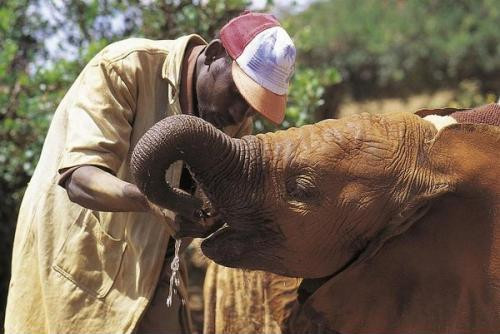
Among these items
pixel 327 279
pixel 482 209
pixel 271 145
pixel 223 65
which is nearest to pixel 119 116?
pixel 223 65

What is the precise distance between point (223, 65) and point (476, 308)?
103 cm

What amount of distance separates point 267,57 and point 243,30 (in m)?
0.12

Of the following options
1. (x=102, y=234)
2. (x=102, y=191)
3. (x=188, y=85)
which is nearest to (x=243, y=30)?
(x=188, y=85)

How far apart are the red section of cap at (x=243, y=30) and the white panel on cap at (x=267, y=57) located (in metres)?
0.02

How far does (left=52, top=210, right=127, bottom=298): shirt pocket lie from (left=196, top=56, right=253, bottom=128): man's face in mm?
496

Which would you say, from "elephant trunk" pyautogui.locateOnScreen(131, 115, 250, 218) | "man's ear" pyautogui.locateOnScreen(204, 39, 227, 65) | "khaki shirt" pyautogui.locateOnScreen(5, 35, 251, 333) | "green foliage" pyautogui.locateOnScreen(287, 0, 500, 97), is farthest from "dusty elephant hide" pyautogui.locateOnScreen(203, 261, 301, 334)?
"green foliage" pyautogui.locateOnScreen(287, 0, 500, 97)

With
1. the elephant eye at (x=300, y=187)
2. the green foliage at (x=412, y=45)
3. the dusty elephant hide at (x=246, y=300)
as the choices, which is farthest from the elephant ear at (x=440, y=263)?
the green foliage at (x=412, y=45)

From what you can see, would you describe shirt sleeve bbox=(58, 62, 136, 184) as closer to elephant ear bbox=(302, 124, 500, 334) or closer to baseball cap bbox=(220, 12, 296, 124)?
baseball cap bbox=(220, 12, 296, 124)

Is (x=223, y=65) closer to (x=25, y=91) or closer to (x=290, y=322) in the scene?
(x=290, y=322)

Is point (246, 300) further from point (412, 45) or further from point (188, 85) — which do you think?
point (412, 45)

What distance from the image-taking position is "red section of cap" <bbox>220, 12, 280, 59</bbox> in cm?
310

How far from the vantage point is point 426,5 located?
1598 cm

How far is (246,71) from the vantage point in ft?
10.1

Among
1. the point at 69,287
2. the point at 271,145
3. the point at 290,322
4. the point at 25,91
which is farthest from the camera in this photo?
the point at 25,91
